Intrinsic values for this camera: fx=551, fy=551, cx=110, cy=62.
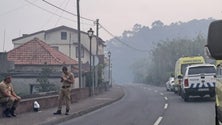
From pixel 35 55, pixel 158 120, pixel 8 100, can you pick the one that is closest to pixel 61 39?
pixel 35 55

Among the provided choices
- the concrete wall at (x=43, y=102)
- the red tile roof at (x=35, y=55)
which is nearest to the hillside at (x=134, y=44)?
the red tile roof at (x=35, y=55)

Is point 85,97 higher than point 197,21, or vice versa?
point 197,21

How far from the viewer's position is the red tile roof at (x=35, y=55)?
52.0 meters

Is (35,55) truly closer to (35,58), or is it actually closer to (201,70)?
(35,58)

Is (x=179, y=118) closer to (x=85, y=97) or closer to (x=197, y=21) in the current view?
(x=85, y=97)

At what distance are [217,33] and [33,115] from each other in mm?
14382

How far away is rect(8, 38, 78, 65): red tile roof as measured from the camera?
52.0 metres

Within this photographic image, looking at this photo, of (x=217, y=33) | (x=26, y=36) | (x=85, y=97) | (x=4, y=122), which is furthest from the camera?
(x=26, y=36)

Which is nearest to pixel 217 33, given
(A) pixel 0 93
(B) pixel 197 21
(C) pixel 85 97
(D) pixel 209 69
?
(A) pixel 0 93

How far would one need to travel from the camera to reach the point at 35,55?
5341 cm

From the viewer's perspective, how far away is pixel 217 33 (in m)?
6.63

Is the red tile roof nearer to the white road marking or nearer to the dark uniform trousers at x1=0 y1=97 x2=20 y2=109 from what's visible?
the dark uniform trousers at x1=0 y1=97 x2=20 y2=109

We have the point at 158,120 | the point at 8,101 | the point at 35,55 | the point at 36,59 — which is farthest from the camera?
the point at 35,55

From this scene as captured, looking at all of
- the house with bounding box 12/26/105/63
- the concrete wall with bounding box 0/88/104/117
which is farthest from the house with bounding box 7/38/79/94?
the house with bounding box 12/26/105/63
